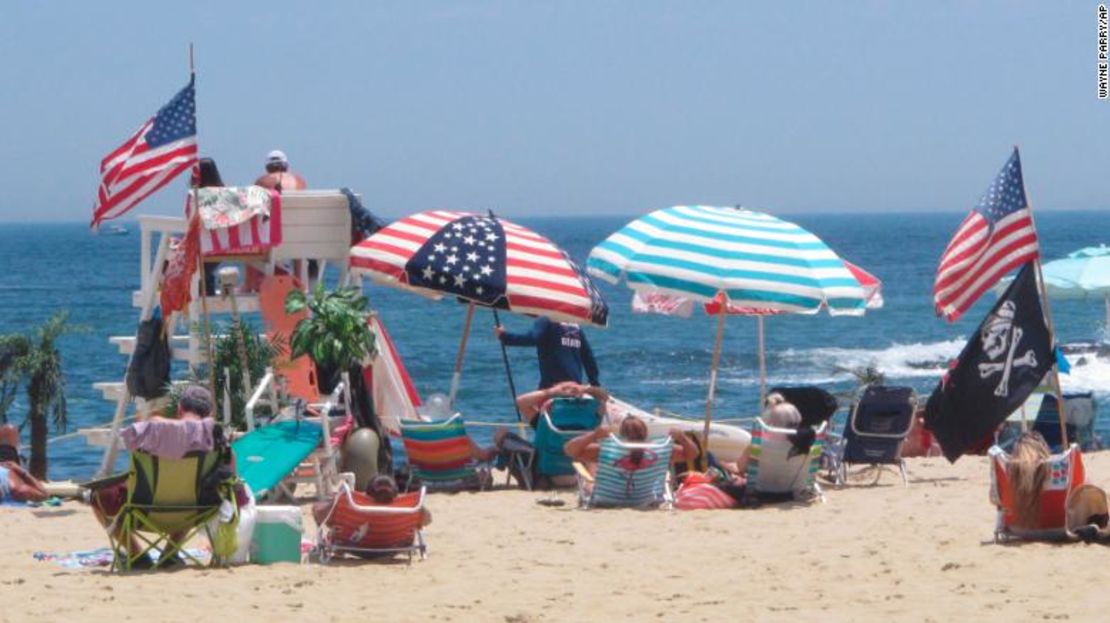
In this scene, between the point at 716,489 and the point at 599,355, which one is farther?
the point at 599,355

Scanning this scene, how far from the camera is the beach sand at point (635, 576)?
7906 mm

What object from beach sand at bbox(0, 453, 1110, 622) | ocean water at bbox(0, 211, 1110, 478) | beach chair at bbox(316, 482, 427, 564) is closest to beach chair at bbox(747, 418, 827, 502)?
beach sand at bbox(0, 453, 1110, 622)

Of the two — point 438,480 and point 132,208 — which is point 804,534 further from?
point 132,208

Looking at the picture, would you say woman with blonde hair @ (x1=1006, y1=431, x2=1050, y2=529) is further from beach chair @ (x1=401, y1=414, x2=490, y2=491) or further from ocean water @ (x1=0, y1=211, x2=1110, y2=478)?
ocean water @ (x1=0, y1=211, x2=1110, y2=478)

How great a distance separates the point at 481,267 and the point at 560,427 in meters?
1.22

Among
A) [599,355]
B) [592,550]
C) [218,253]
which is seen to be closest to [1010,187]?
[592,550]

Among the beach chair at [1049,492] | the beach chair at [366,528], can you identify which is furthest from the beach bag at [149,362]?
the beach chair at [1049,492]

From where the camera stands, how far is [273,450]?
435 inches

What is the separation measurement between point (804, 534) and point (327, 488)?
10.1 feet

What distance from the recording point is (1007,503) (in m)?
9.38

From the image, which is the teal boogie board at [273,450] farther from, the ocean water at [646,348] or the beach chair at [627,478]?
the ocean water at [646,348]

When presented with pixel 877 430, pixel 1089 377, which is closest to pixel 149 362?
pixel 877 430

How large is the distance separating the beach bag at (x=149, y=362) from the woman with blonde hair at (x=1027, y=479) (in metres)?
6.03

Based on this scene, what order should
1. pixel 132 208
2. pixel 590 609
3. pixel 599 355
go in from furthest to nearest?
pixel 599 355 → pixel 132 208 → pixel 590 609
